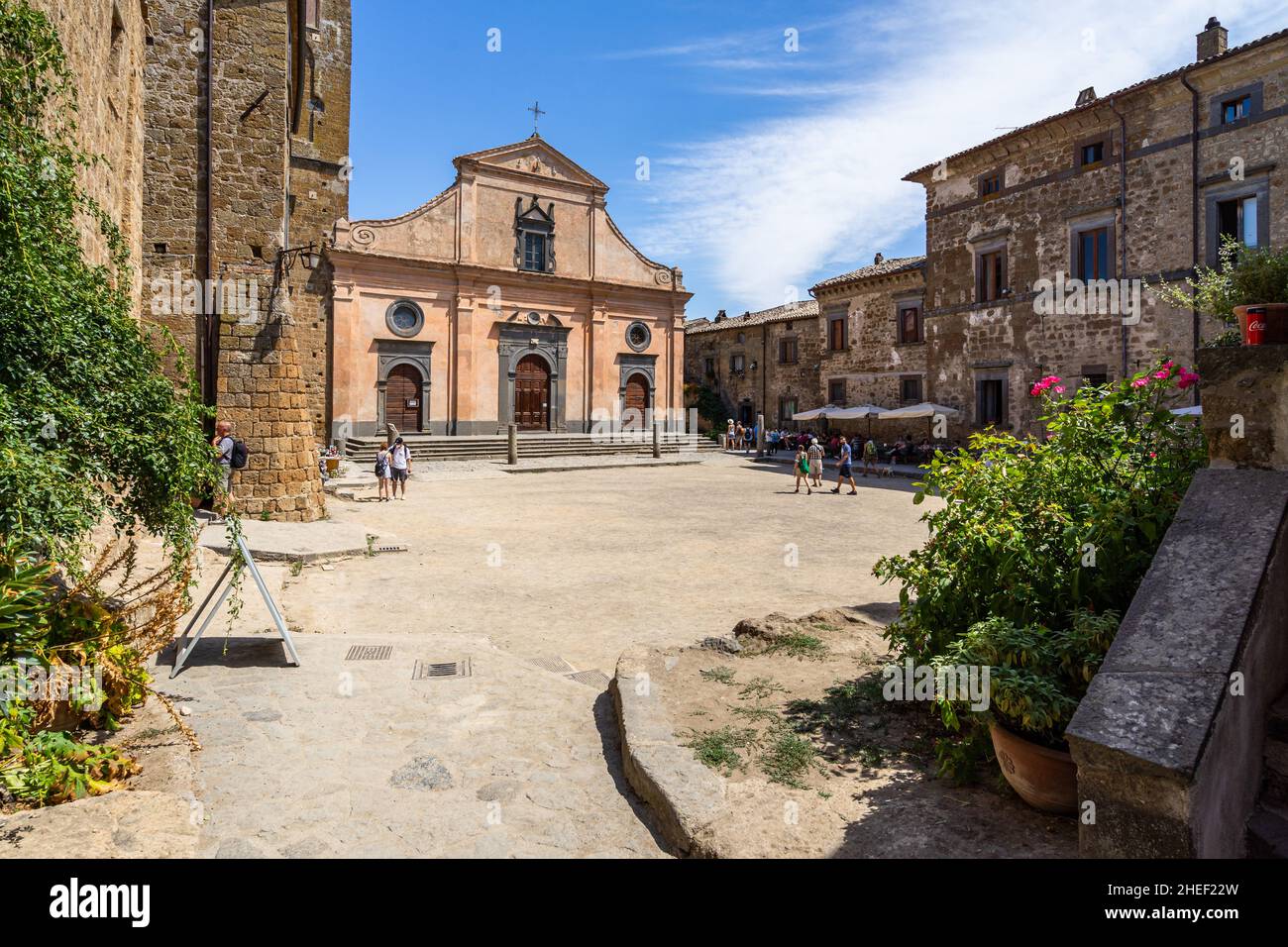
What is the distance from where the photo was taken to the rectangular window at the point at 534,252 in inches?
1253

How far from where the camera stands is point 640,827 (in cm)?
337

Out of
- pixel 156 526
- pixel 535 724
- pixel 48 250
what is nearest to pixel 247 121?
pixel 48 250

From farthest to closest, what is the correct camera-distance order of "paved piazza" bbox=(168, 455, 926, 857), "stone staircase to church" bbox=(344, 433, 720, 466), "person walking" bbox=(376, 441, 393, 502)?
"stone staircase to church" bbox=(344, 433, 720, 466) → "person walking" bbox=(376, 441, 393, 502) → "paved piazza" bbox=(168, 455, 926, 857)

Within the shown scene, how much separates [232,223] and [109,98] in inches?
114

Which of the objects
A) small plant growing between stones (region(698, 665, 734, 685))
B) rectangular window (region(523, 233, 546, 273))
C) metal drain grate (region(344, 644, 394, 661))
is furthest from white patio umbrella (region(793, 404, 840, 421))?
metal drain grate (region(344, 644, 394, 661))

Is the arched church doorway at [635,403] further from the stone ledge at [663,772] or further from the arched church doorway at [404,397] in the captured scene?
the stone ledge at [663,772]

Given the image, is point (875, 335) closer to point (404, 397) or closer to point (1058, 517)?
point (404, 397)

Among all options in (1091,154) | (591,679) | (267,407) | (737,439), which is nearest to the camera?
(591,679)

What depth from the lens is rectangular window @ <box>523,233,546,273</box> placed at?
3183cm

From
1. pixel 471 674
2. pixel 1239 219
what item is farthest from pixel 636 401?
pixel 471 674

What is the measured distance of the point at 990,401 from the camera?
25391 millimetres

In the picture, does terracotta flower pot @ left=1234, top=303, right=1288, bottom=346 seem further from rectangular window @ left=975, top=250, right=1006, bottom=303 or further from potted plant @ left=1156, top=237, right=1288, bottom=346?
rectangular window @ left=975, top=250, right=1006, bottom=303

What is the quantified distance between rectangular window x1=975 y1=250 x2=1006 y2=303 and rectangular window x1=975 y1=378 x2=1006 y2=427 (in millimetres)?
2834

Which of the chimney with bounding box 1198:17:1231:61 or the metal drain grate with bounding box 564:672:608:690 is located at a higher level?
the chimney with bounding box 1198:17:1231:61
